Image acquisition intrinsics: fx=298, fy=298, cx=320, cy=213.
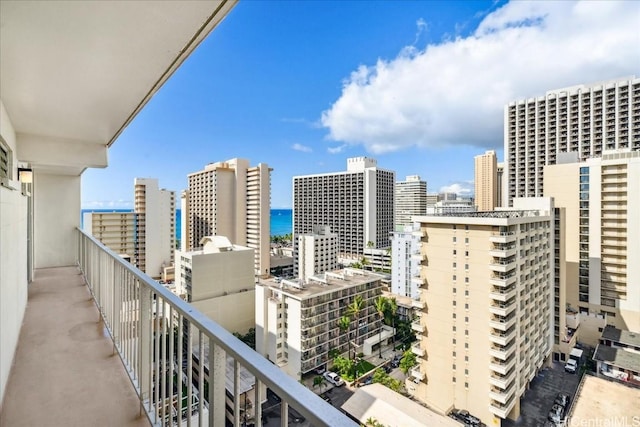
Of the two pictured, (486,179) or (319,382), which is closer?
(319,382)

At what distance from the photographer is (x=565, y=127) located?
2659cm

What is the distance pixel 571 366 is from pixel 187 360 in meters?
20.5

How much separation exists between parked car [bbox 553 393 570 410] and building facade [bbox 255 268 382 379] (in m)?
9.07

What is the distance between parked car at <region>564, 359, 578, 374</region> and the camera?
14.9 m

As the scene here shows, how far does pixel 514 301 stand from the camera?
11328mm

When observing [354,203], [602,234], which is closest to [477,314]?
[602,234]

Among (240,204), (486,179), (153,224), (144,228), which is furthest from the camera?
(486,179)

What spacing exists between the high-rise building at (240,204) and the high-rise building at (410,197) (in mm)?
29839

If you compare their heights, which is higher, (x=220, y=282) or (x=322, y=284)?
(x=322, y=284)

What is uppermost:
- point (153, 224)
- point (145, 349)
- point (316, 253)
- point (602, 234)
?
point (145, 349)

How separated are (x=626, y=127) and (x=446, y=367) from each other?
26512mm

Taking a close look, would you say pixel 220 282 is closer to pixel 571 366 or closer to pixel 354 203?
pixel 571 366

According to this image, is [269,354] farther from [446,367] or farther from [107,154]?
[107,154]

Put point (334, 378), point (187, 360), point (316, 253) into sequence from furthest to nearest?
1. point (316, 253)
2. point (334, 378)
3. point (187, 360)
